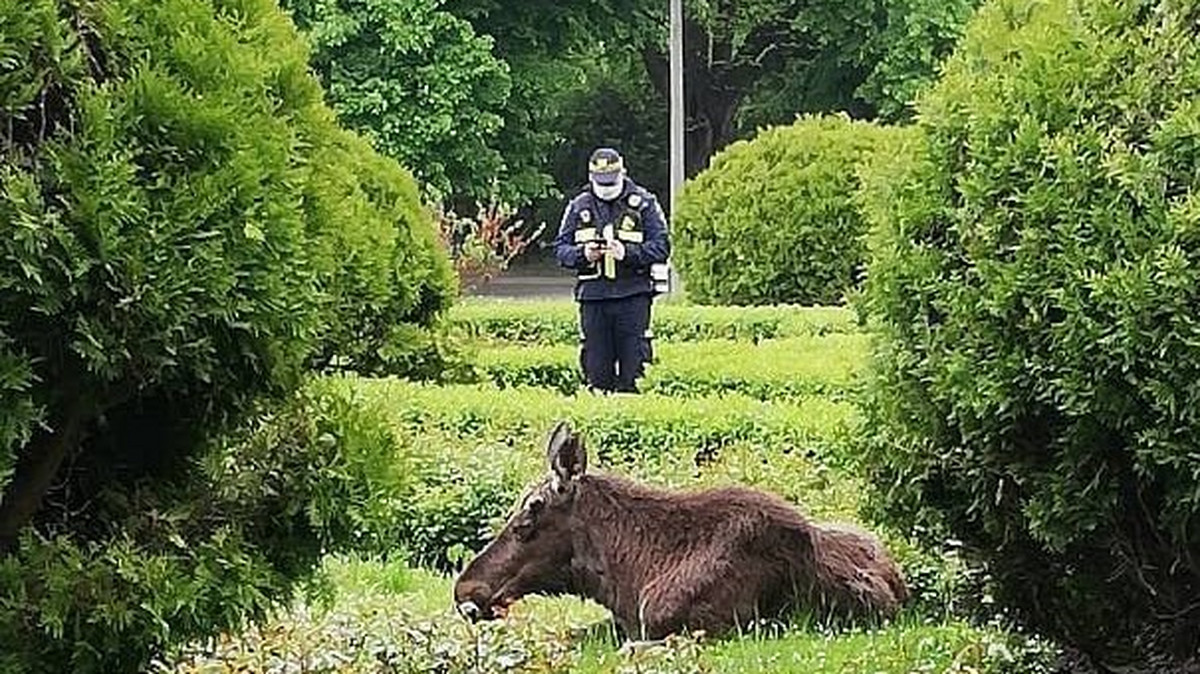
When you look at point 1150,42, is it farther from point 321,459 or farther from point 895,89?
point 895,89

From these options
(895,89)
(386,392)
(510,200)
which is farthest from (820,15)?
(386,392)

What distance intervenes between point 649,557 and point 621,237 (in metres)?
6.62

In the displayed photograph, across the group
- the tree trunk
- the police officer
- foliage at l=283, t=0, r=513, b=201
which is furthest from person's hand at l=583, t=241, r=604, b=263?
foliage at l=283, t=0, r=513, b=201

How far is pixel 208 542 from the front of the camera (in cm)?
440

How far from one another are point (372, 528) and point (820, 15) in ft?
129

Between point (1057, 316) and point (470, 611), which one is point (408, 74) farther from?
point (1057, 316)

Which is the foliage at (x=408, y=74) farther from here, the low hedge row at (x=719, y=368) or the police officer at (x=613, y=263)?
the police officer at (x=613, y=263)

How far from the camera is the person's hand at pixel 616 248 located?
496 inches

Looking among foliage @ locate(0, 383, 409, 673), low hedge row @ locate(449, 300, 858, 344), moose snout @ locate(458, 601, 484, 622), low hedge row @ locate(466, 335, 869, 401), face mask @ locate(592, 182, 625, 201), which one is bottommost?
low hedge row @ locate(449, 300, 858, 344)

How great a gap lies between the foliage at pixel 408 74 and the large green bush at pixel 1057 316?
31328mm

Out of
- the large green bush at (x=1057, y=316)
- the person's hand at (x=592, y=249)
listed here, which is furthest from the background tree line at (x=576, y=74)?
the large green bush at (x=1057, y=316)

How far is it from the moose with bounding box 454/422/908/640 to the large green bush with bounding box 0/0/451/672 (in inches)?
62.4

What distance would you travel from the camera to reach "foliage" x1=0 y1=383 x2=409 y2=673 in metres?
4.12

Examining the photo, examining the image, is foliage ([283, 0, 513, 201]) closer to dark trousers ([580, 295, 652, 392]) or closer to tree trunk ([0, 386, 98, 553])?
dark trousers ([580, 295, 652, 392])
